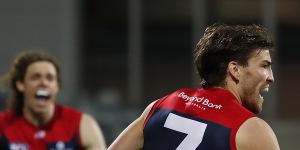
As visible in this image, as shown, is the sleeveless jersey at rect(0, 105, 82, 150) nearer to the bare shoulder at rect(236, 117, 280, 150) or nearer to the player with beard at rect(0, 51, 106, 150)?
the player with beard at rect(0, 51, 106, 150)

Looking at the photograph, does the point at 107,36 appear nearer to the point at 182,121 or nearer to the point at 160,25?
the point at 160,25

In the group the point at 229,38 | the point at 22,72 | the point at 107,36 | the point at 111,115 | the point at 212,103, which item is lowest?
the point at 111,115

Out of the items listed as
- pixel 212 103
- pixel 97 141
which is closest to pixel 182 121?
pixel 212 103

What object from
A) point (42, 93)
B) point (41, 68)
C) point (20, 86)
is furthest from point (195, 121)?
point (20, 86)

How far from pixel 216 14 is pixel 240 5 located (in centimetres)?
35

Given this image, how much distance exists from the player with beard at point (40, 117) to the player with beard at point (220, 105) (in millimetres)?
1648

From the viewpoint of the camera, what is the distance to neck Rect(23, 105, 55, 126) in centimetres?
518

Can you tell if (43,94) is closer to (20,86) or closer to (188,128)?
(20,86)

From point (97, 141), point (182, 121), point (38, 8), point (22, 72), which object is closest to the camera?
point (182, 121)

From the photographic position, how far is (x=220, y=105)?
314 centimetres

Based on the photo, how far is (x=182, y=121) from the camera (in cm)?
317

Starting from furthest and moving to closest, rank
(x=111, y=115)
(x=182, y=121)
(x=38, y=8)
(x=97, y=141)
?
(x=38, y=8) → (x=111, y=115) → (x=97, y=141) → (x=182, y=121)

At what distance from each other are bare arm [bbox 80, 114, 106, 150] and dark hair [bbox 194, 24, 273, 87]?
1674 mm

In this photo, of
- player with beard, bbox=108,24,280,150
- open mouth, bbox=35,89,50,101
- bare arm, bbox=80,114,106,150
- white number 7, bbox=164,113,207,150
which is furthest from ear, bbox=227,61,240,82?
open mouth, bbox=35,89,50,101
